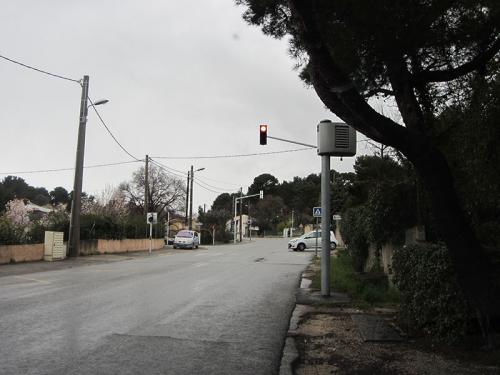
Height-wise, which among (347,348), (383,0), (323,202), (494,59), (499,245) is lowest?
(347,348)

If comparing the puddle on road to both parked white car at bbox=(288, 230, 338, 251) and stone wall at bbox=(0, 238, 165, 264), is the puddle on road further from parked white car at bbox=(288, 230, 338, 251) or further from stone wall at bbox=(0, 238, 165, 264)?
parked white car at bbox=(288, 230, 338, 251)

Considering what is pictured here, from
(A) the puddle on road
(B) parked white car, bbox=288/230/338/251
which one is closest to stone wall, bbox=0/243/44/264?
(A) the puddle on road

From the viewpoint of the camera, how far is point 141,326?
854cm

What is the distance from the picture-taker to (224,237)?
68812mm

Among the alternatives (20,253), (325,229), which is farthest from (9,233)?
(325,229)

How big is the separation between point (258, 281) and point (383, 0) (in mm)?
10998

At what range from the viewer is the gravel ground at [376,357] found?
5.98m

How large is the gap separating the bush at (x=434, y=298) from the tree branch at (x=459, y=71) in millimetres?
2675

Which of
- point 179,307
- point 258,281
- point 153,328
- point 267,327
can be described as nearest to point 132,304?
point 179,307

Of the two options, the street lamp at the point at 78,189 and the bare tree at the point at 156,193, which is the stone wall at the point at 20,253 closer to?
the street lamp at the point at 78,189

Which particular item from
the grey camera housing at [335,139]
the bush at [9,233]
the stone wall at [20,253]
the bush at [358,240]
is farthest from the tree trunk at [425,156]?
the bush at [9,233]

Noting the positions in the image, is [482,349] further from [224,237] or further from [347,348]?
[224,237]

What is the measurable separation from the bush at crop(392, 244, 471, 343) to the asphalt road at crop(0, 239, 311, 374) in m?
2.01

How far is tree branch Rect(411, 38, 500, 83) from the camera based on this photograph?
7.66m
